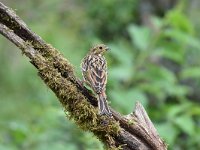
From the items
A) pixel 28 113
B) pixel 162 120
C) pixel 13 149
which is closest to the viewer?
pixel 13 149

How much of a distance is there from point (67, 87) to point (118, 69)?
162 inches

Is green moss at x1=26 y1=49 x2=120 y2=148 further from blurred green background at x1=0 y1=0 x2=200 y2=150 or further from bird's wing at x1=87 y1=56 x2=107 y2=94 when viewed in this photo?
blurred green background at x1=0 y1=0 x2=200 y2=150

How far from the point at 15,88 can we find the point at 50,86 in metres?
9.34

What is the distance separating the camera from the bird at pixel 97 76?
504 centimetres

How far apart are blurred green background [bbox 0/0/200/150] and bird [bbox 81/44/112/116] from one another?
2.90 ft

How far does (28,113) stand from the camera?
38.8 ft

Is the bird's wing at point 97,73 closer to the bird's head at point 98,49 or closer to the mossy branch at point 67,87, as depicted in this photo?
the mossy branch at point 67,87

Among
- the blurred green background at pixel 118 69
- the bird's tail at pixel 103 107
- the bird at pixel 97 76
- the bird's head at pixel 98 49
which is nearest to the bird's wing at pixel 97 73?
the bird at pixel 97 76

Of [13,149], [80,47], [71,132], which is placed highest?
[80,47]

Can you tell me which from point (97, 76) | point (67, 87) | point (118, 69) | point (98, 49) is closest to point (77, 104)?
point (67, 87)

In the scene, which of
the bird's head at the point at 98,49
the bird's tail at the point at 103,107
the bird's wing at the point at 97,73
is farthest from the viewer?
the bird's head at the point at 98,49

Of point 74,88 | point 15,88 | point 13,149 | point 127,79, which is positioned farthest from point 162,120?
point 15,88

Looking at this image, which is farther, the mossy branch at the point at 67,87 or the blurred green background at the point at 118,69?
the blurred green background at the point at 118,69

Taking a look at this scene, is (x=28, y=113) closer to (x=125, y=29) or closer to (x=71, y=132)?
(x=125, y=29)
